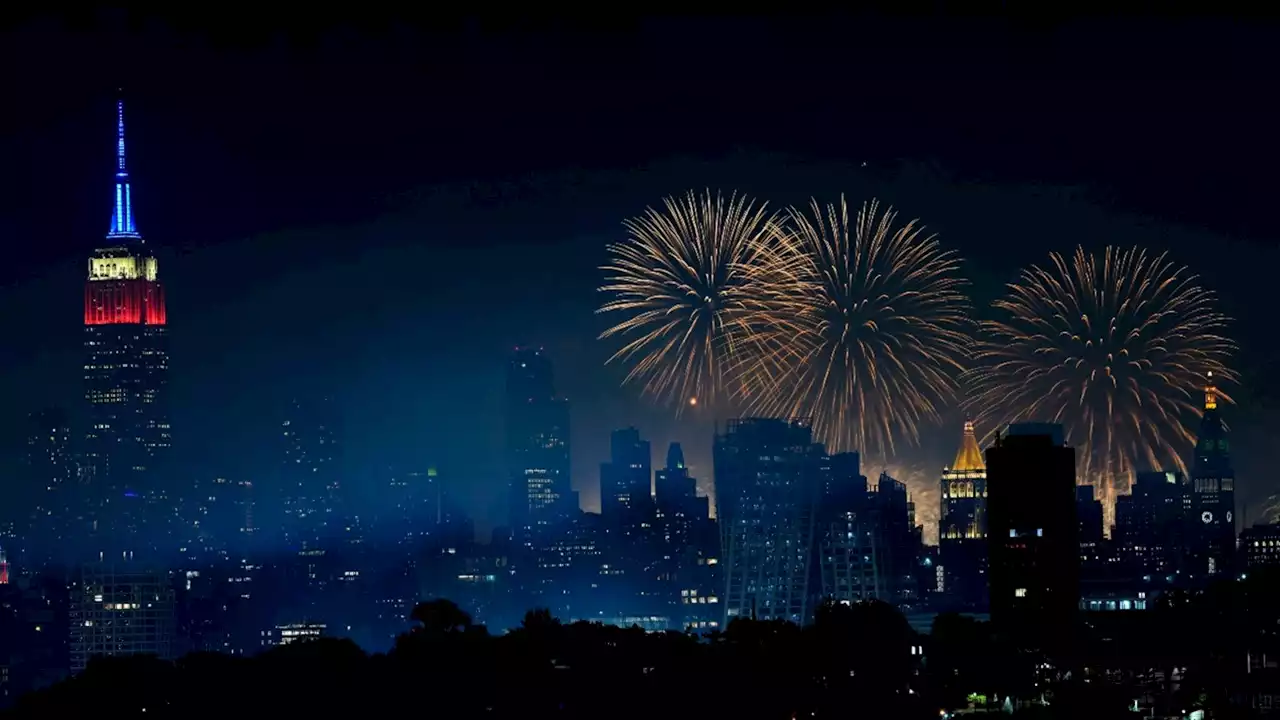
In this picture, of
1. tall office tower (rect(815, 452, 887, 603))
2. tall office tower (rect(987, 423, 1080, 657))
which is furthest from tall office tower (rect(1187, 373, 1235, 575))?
tall office tower (rect(987, 423, 1080, 657))

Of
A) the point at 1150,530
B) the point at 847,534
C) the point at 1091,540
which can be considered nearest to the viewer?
the point at 1091,540

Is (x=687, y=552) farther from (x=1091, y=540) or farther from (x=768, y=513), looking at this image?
(x=1091, y=540)

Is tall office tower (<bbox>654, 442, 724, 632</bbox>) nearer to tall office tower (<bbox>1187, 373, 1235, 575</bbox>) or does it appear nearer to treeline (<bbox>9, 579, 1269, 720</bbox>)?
tall office tower (<bbox>1187, 373, 1235, 575</bbox>)

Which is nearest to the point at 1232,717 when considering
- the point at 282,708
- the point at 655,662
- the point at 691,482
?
the point at 655,662

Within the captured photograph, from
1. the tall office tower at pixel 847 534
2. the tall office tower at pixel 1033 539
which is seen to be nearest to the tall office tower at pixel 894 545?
the tall office tower at pixel 847 534

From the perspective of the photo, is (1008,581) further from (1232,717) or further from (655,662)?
(1232,717)

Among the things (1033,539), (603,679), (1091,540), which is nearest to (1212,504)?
(1091,540)

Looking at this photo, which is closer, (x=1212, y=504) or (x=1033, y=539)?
(x=1033, y=539)
